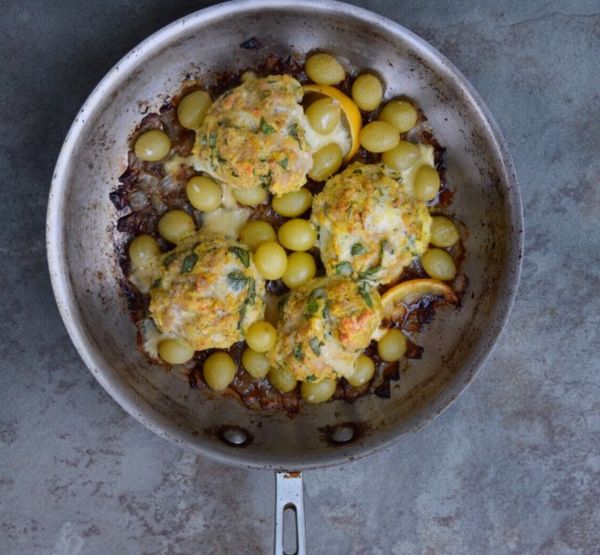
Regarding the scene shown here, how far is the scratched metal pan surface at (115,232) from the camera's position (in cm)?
250

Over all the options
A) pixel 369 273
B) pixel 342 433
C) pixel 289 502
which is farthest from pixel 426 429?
pixel 369 273

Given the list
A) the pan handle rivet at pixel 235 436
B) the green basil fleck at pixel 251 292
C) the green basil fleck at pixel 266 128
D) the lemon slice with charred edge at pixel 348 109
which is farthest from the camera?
the pan handle rivet at pixel 235 436

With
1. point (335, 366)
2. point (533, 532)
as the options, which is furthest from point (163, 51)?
point (533, 532)

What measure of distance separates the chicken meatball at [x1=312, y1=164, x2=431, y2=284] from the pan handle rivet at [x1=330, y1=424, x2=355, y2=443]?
655 mm

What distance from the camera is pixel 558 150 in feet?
9.61

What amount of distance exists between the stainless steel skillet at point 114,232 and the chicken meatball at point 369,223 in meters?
0.34

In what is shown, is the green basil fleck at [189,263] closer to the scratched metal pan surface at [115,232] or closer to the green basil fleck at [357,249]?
the scratched metal pan surface at [115,232]

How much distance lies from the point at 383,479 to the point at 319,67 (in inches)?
71.4

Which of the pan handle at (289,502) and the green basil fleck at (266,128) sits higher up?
the green basil fleck at (266,128)

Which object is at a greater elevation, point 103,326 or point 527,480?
point 103,326

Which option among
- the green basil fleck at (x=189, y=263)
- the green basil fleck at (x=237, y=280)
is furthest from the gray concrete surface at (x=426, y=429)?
the green basil fleck at (x=237, y=280)

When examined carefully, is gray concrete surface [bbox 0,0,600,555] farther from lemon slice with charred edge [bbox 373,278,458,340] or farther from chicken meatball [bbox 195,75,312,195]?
chicken meatball [bbox 195,75,312,195]

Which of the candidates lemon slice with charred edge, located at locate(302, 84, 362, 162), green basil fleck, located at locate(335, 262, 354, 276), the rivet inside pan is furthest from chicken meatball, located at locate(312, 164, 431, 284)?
the rivet inside pan

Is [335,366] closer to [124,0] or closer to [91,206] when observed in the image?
[91,206]
